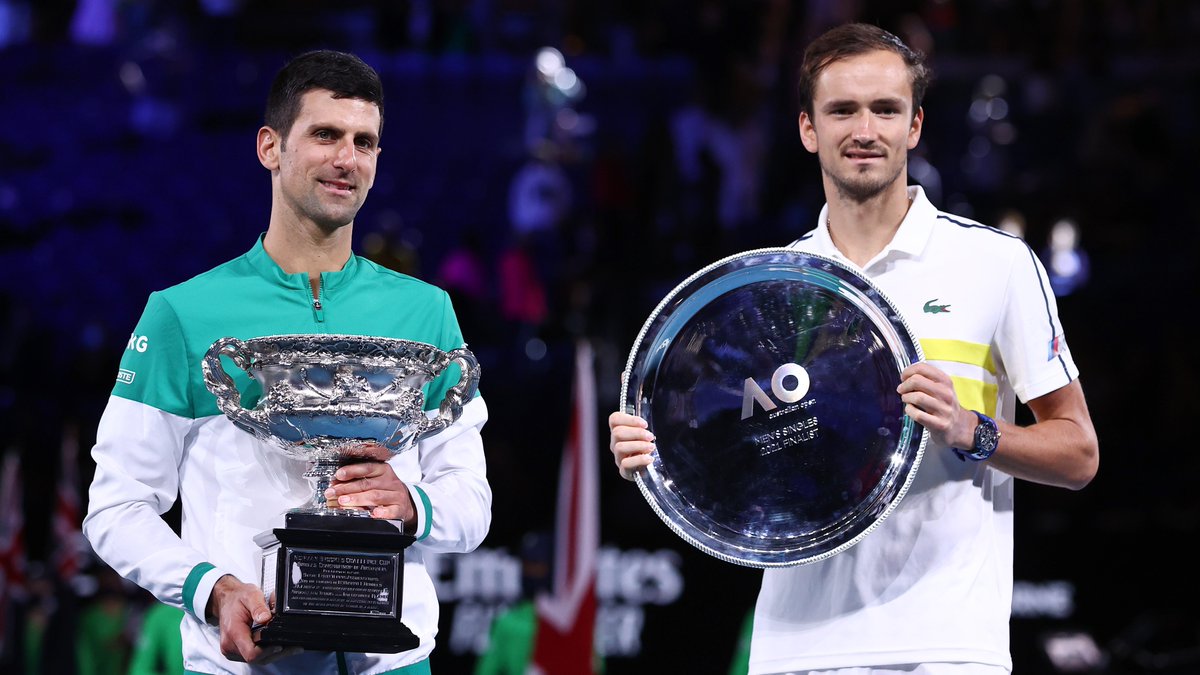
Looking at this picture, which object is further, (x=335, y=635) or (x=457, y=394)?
(x=457, y=394)

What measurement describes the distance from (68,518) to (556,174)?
4.10 m

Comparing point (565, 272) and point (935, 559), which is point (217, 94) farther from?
point (935, 559)

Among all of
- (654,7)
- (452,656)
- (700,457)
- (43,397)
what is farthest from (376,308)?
(654,7)

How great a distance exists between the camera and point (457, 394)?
2680mm

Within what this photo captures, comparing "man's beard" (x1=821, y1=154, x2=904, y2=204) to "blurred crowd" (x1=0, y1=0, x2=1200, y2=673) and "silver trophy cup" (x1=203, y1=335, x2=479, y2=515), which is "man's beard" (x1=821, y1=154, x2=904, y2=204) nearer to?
"silver trophy cup" (x1=203, y1=335, x2=479, y2=515)

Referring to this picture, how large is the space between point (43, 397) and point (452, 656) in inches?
140

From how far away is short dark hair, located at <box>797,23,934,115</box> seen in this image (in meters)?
2.96

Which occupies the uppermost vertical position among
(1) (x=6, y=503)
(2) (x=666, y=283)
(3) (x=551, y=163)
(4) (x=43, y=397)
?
(3) (x=551, y=163)

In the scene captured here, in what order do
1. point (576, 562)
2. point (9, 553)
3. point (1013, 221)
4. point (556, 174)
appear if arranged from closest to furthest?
point (576, 562) → point (9, 553) → point (1013, 221) → point (556, 174)

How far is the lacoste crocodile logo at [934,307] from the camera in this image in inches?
114

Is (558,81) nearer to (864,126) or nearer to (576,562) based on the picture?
(576,562)

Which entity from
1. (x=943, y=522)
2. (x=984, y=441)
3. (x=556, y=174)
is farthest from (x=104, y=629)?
(x=984, y=441)

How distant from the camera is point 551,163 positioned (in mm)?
10422

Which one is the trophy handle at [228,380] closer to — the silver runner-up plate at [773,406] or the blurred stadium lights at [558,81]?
the silver runner-up plate at [773,406]
